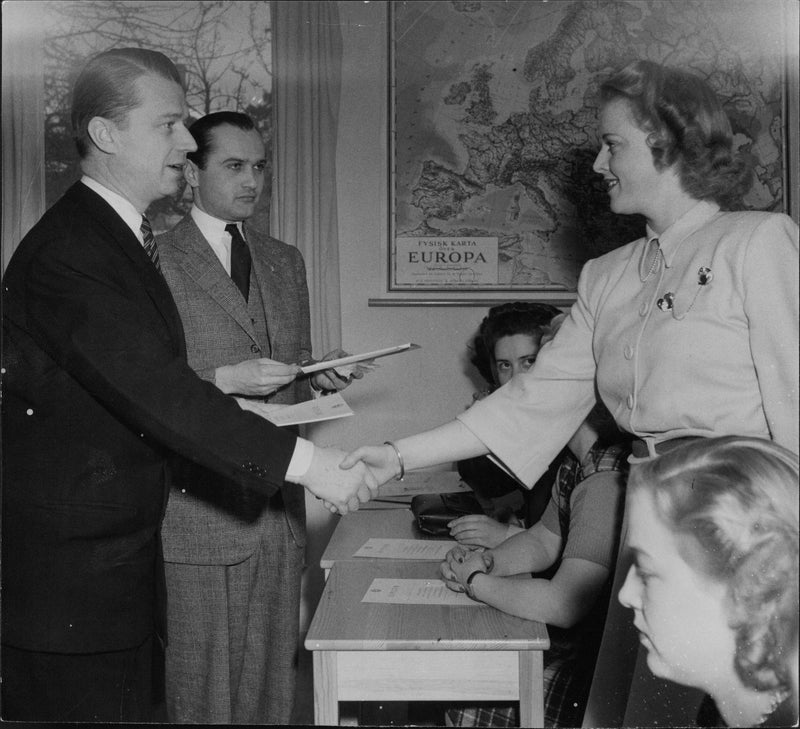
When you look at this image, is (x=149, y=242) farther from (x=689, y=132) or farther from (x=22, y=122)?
(x=689, y=132)

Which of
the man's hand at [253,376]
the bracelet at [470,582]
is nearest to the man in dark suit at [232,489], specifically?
the man's hand at [253,376]

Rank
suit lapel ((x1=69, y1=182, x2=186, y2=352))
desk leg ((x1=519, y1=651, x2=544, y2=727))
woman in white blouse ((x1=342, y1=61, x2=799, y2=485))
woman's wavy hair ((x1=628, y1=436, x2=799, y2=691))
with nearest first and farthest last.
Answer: woman's wavy hair ((x1=628, y1=436, x2=799, y2=691))
woman in white blouse ((x1=342, y1=61, x2=799, y2=485))
desk leg ((x1=519, y1=651, x2=544, y2=727))
suit lapel ((x1=69, y1=182, x2=186, y2=352))

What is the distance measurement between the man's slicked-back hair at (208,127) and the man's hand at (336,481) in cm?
71

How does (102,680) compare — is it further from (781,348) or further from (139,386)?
(781,348)

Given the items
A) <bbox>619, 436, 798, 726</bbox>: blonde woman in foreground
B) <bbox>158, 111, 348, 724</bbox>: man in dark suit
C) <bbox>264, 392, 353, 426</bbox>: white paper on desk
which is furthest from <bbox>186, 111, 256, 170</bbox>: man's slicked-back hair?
<bbox>619, 436, 798, 726</bbox>: blonde woman in foreground

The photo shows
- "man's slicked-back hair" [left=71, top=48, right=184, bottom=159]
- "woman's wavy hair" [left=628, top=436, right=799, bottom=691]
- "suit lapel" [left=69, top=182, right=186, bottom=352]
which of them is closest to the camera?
"woman's wavy hair" [left=628, top=436, right=799, bottom=691]

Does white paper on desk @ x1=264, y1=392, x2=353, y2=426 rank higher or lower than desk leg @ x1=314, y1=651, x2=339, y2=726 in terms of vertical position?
higher

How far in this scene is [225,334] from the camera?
192 centimetres

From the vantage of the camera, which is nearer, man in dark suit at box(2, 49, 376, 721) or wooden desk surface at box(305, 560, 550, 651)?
wooden desk surface at box(305, 560, 550, 651)

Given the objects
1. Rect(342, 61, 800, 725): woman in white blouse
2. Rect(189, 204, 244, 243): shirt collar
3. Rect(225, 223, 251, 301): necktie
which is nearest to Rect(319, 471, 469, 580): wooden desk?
Rect(342, 61, 800, 725): woman in white blouse

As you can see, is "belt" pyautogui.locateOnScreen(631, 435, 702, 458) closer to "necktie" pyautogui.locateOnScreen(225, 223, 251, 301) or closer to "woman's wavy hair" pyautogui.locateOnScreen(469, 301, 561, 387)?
"woman's wavy hair" pyautogui.locateOnScreen(469, 301, 561, 387)

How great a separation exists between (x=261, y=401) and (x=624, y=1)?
117 centimetres

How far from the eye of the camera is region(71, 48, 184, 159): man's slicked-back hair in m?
1.79

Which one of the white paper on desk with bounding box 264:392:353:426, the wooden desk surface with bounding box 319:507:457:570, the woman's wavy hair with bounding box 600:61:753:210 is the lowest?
the wooden desk surface with bounding box 319:507:457:570
